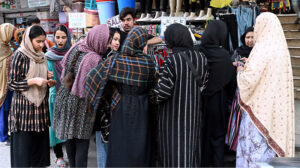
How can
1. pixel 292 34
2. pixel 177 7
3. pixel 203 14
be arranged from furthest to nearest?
pixel 292 34, pixel 177 7, pixel 203 14

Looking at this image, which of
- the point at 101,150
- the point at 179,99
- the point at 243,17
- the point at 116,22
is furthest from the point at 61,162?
the point at 243,17

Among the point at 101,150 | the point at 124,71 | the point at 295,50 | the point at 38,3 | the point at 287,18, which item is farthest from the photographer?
the point at 38,3

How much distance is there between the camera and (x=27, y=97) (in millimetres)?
2652

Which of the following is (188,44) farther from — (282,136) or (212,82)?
(282,136)

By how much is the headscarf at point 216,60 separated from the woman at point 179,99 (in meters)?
0.49

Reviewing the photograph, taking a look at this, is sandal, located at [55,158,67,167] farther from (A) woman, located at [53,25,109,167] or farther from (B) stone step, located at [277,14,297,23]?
(B) stone step, located at [277,14,297,23]

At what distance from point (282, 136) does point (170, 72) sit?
113cm

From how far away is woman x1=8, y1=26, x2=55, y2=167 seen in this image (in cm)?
259

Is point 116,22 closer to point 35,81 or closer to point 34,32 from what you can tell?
point 34,32

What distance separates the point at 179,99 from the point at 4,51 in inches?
103

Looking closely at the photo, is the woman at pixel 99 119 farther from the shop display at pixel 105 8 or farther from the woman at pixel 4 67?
the shop display at pixel 105 8

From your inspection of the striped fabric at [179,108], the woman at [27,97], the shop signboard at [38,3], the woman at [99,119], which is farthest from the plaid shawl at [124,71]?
the shop signboard at [38,3]

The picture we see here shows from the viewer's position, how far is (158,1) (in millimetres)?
4633

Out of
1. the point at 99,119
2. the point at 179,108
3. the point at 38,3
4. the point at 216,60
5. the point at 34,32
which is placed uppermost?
the point at 38,3
